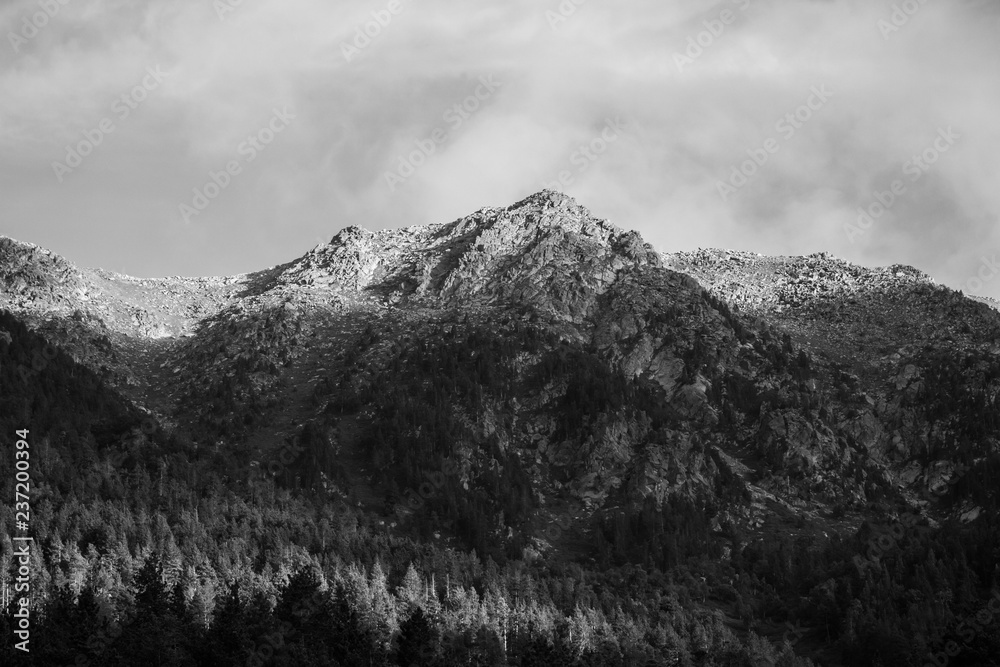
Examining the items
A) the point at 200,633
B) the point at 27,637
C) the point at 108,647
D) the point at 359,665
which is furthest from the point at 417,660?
the point at 27,637

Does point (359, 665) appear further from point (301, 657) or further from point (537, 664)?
point (537, 664)

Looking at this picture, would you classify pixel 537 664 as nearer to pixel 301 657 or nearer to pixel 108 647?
pixel 301 657

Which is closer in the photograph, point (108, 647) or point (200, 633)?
point (108, 647)

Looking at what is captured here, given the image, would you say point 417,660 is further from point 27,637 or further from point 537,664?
point 27,637

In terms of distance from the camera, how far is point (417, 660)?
653 feet

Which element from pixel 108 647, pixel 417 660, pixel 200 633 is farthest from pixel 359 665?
pixel 108 647

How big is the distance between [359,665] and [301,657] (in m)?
11.0

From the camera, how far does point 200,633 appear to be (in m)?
198

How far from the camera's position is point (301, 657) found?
191m

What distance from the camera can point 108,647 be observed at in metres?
186

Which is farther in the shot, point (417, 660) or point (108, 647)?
point (417, 660)

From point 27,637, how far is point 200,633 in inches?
1101

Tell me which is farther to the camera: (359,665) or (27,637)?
(359,665)

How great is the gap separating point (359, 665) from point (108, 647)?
40.6 metres
